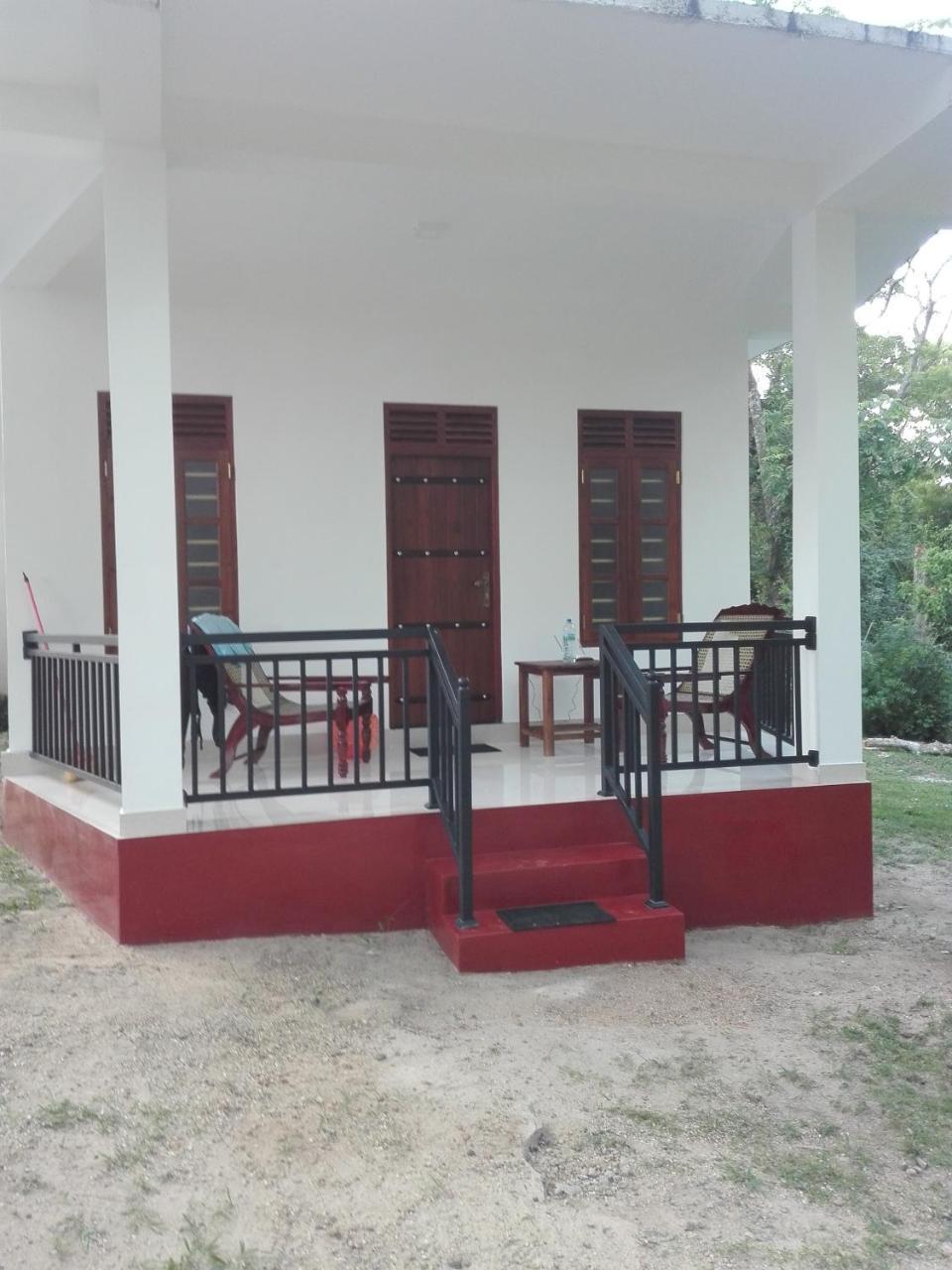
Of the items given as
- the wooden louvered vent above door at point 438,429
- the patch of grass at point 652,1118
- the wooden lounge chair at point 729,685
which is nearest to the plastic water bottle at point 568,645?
the wooden lounge chair at point 729,685

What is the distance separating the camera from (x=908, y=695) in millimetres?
13664

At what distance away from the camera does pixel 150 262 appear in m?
4.61

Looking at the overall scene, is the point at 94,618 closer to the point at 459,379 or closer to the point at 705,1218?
the point at 459,379

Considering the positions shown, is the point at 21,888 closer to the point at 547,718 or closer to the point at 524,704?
the point at 547,718

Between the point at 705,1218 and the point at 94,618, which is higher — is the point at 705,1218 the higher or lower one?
the lower one

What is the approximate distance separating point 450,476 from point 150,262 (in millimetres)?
3196

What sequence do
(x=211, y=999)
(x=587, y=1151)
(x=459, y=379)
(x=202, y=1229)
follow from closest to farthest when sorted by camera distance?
(x=202, y=1229)
(x=587, y=1151)
(x=211, y=999)
(x=459, y=379)

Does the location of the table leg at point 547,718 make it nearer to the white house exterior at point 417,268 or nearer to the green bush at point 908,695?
the white house exterior at point 417,268

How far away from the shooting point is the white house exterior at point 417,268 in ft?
14.5

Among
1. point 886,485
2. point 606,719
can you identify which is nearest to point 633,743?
point 606,719

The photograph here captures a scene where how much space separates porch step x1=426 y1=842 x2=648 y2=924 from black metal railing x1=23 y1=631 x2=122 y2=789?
1.49 meters

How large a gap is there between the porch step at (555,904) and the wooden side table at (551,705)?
1.57 meters

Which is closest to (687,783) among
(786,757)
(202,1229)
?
(786,757)

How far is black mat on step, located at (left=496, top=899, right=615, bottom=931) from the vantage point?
15.0 ft
